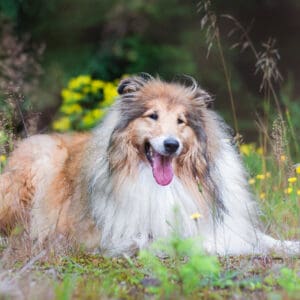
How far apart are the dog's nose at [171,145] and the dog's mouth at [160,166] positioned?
17 cm

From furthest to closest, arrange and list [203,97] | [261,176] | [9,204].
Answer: [261,176] → [9,204] → [203,97]

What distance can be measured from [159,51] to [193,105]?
7.42 metres

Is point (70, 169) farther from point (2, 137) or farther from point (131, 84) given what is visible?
point (131, 84)

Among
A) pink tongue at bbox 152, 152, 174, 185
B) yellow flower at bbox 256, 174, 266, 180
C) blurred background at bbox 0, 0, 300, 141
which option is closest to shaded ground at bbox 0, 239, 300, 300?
pink tongue at bbox 152, 152, 174, 185

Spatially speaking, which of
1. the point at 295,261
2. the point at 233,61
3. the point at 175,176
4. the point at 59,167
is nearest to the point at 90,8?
the point at 233,61

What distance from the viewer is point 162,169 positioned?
589cm

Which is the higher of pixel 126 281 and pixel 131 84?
pixel 131 84

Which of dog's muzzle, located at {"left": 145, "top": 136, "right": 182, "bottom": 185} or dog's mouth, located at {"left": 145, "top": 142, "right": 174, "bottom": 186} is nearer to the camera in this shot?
dog's muzzle, located at {"left": 145, "top": 136, "right": 182, "bottom": 185}

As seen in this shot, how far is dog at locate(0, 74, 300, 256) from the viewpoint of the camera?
19.2 feet

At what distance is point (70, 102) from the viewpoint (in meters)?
10.4

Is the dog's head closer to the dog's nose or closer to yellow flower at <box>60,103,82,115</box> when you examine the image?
the dog's nose

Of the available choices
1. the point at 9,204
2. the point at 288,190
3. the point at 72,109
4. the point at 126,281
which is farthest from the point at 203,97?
the point at 72,109

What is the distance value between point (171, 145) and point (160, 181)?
0.36m

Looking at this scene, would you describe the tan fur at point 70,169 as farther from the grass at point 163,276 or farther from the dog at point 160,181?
the grass at point 163,276
